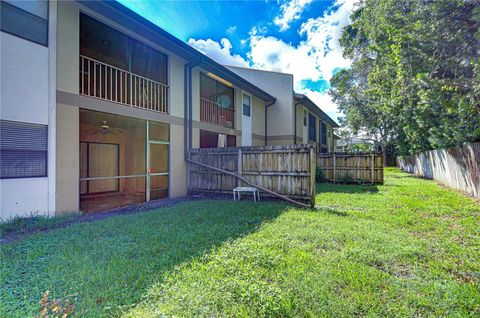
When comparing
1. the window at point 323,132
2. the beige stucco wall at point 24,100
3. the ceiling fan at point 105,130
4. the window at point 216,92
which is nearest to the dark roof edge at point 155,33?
the window at point 216,92

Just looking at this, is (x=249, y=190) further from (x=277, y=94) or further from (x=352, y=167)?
(x=277, y=94)

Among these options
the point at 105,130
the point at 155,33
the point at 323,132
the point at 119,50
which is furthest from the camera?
the point at 323,132

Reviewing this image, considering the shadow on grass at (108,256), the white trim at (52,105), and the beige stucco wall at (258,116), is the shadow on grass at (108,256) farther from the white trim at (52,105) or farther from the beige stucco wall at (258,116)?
the beige stucco wall at (258,116)

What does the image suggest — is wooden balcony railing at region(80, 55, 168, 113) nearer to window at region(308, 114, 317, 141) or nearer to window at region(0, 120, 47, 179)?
window at region(0, 120, 47, 179)

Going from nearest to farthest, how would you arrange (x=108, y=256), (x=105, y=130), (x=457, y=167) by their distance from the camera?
(x=108, y=256), (x=457, y=167), (x=105, y=130)

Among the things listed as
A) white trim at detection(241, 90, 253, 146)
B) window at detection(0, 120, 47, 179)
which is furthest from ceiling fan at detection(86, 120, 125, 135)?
white trim at detection(241, 90, 253, 146)

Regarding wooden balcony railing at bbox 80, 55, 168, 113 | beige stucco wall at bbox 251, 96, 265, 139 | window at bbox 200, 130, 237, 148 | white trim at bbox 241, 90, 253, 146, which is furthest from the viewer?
beige stucco wall at bbox 251, 96, 265, 139

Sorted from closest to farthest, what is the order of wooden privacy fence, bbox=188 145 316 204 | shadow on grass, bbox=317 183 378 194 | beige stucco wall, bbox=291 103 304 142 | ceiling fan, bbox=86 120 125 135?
wooden privacy fence, bbox=188 145 316 204, shadow on grass, bbox=317 183 378 194, ceiling fan, bbox=86 120 125 135, beige stucco wall, bbox=291 103 304 142

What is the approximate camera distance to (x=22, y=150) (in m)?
5.23

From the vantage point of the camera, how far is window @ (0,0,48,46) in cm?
503

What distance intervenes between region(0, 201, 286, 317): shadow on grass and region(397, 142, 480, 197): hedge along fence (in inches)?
329

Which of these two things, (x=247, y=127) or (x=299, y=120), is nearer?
(x=247, y=127)

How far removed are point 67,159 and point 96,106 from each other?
68.4 inches

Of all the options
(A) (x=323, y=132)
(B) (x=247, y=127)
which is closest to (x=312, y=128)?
(A) (x=323, y=132)
